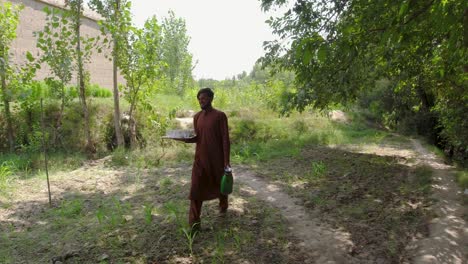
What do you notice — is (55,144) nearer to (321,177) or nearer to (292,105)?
(292,105)

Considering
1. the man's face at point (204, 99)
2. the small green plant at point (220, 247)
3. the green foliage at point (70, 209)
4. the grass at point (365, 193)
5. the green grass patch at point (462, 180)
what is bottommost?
the green foliage at point (70, 209)

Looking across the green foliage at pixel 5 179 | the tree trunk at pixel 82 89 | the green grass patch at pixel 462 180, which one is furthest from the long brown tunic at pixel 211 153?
the tree trunk at pixel 82 89

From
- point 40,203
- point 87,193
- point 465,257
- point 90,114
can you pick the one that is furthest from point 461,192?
point 90,114

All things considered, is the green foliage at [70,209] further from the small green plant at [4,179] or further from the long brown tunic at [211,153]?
the long brown tunic at [211,153]

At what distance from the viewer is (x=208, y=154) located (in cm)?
463

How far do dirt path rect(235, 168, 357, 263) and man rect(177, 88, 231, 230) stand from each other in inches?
48.9

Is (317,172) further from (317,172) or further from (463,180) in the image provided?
(463,180)

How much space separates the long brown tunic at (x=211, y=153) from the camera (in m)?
4.61

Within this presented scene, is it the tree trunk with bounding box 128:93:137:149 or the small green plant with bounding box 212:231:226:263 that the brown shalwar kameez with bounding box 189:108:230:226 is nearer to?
the small green plant with bounding box 212:231:226:263

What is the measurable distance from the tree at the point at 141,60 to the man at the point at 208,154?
5.67m

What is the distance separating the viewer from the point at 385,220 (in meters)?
5.20

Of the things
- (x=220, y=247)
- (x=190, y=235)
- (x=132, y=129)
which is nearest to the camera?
(x=220, y=247)

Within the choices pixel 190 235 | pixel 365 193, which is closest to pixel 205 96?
pixel 190 235

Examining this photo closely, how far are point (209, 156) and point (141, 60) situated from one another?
19.7 ft
